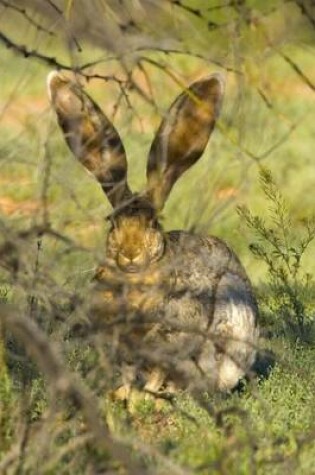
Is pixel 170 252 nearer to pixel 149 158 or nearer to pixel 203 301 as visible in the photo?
pixel 203 301

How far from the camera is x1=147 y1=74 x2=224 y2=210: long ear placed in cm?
686

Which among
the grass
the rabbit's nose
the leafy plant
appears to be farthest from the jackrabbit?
the leafy plant

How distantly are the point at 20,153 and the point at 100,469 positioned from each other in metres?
1.03

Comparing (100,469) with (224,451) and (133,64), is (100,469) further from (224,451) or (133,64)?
(133,64)

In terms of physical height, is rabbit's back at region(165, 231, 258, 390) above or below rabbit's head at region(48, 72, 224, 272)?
below

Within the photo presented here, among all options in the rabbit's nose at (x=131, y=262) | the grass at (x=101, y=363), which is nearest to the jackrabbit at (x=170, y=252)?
the rabbit's nose at (x=131, y=262)

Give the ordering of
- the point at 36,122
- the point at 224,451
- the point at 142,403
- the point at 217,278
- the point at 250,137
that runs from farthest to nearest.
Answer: the point at 217,278 < the point at 142,403 < the point at 250,137 < the point at 36,122 < the point at 224,451

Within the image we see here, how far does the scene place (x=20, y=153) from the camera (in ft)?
16.4

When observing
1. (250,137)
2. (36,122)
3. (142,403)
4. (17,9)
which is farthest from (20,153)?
(142,403)

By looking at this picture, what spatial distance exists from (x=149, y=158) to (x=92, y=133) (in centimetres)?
80

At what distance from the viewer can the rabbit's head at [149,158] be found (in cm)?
639

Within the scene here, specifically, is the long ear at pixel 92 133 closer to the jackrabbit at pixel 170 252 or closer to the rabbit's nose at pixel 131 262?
the jackrabbit at pixel 170 252

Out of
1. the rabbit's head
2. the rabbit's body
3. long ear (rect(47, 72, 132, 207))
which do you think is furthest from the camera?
the rabbit's body

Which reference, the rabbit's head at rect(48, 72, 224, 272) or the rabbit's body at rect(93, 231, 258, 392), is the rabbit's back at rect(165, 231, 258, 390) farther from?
the rabbit's head at rect(48, 72, 224, 272)
